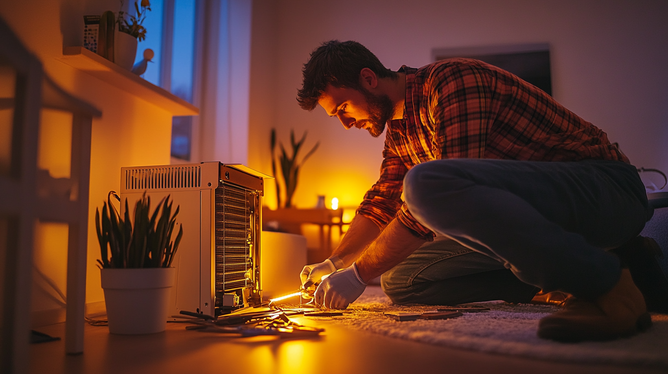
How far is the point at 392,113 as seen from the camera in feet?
5.45

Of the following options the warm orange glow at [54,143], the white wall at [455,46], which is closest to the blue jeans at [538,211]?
the warm orange glow at [54,143]

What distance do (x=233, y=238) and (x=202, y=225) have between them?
0.19 m

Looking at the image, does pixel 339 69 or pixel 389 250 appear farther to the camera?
pixel 339 69

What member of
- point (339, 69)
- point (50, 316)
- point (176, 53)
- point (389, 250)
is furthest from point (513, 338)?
point (176, 53)

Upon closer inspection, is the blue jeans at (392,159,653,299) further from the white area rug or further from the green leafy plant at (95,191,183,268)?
the green leafy plant at (95,191,183,268)

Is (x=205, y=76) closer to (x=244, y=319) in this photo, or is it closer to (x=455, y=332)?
(x=244, y=319)

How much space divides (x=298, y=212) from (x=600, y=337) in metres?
3.15

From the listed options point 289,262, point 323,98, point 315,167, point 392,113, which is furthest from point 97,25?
point 315,167

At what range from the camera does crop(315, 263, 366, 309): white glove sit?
1492 mm

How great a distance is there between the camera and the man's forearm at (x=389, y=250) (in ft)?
4.74

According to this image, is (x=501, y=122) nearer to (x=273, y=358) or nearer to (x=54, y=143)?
(x=273, y=358)

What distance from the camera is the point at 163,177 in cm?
148

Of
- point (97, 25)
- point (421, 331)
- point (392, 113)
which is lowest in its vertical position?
point (421, 331)

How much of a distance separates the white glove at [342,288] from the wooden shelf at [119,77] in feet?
3.02
